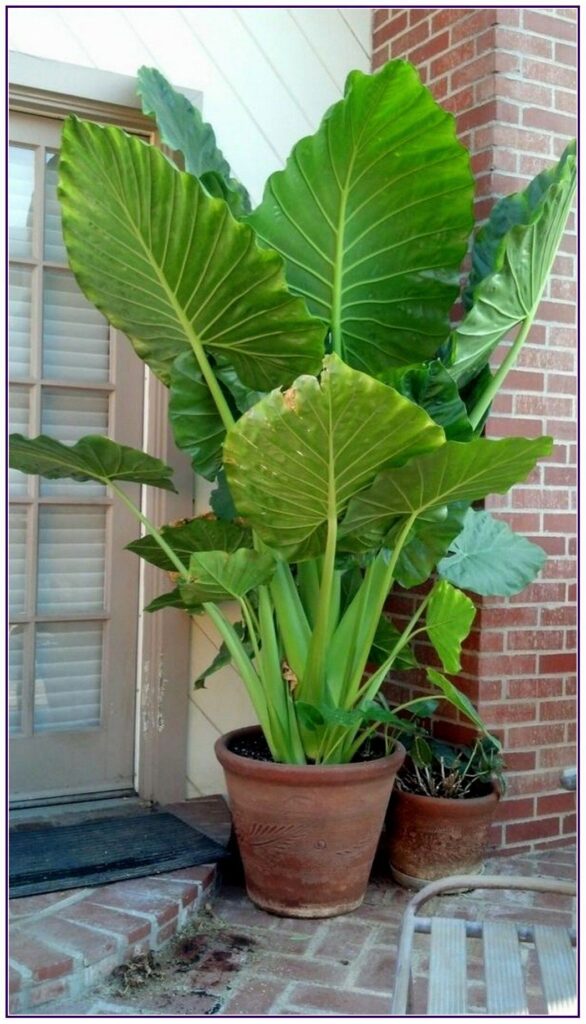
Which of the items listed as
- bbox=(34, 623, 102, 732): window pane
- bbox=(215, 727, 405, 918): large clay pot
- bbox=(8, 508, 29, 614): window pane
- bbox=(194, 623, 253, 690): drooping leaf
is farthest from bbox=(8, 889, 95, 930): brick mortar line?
bbox=(8, 508, 29, 614): window pane

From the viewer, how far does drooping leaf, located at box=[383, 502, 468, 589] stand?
202cm

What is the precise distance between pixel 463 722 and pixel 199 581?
3.32 feet

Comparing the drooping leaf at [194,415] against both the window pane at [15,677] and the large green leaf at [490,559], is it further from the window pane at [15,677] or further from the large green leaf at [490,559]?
the window pane at [15,677]

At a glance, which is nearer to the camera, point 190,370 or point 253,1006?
point 253,1006

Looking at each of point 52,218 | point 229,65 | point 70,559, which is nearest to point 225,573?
point 70,559

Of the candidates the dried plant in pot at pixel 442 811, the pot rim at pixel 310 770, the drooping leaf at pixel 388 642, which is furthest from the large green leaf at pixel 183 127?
the dried plant in pot at pixel 442 811

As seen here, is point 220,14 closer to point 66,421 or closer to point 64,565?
point 66,421

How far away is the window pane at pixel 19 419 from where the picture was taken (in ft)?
9.05

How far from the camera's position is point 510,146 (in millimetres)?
2602

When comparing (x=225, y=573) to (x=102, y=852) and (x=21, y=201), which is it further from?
(x=21, y=201)

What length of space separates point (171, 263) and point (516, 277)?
0.81 m

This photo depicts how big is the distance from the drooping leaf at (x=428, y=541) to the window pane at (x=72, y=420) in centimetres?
115

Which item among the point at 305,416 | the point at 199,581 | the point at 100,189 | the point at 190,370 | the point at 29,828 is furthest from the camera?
the point at 29,828

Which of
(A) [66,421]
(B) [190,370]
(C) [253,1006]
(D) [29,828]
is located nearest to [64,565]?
(A) [66,421]
